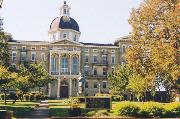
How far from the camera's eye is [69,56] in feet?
278

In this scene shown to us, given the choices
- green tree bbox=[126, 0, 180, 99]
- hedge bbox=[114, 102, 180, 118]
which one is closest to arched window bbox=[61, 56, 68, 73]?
green tree bbox=[126, 0, 180, 99]

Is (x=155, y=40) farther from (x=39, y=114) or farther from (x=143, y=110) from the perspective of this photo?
(x=39, y=114)

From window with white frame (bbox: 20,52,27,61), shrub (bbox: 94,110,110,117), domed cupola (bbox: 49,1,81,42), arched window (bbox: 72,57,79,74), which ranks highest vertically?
domed cupola (bbox: 49,1,81,42)

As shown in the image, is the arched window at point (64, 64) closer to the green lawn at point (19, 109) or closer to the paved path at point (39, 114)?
the green lawn at point (19, 109)

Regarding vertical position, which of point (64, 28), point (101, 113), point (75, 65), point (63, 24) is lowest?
point (101, 113)

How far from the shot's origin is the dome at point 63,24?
86094 millimetres

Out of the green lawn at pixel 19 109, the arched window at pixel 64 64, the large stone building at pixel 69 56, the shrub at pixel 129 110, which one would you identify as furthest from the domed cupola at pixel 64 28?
the shrub at pixel 129 110

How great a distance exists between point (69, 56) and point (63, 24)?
804cm

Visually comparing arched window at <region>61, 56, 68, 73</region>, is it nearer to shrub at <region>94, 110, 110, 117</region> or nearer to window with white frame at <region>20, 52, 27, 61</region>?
window with white frame at <region>20, 52, 27, 61</region>

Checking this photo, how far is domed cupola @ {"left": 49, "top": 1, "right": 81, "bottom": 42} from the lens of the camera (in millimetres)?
85875

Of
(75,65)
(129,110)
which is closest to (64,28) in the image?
(75,65)

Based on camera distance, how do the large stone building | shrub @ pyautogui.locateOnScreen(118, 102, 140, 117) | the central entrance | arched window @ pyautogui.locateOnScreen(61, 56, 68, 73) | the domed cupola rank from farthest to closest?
the domed cupola
arched window @ pyautogui.locateOnScreen(61, 56, 68, 73)
the large stone building
the central entrance
shrub @ pyautogui.locateOnScreen(118, 102, 140, 117)

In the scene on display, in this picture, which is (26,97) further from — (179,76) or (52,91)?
(179,76)

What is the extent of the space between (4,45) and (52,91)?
135ft
